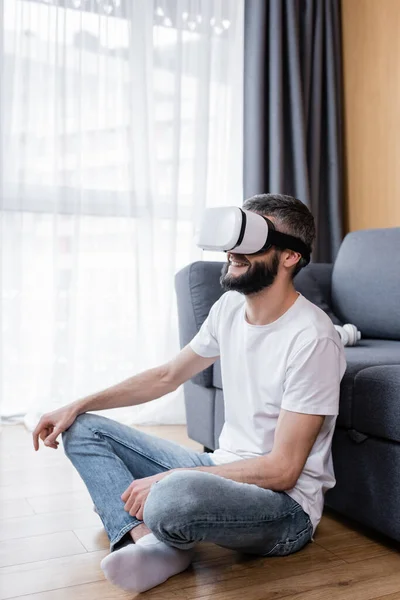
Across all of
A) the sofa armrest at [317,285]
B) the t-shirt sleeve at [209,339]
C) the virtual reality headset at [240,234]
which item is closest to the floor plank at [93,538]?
the t-shirt sleeve at [209,339]

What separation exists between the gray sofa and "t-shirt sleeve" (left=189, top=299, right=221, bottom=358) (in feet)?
1.14

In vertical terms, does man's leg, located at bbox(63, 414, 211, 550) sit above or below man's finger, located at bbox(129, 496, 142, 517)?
above

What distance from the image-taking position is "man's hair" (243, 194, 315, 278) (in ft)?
5.41

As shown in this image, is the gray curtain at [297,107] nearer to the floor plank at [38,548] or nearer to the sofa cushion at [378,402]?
the sofa cushion at [378,402]

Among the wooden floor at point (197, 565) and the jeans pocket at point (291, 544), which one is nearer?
the wooden floor at point (197, 565)

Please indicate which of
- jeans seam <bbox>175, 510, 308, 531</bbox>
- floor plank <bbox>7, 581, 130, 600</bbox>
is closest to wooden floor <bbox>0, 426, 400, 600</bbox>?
floor plank <bbox>7, 581, 130, 600</bbox>

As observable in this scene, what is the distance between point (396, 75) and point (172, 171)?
110cm

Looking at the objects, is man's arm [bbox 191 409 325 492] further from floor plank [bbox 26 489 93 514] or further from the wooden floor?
floor plank [bbox 26 489 93 514]

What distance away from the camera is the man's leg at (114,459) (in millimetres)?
1561

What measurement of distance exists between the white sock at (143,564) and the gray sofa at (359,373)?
1.63ft

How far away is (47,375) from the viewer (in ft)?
10.2

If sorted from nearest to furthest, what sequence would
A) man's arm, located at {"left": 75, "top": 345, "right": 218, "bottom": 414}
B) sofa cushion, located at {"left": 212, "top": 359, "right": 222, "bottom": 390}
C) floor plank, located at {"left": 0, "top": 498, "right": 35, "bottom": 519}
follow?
1. man's arm, located at {"left": 75, "top": 345, "right": 218, "bottom": 414}
2. floor plank, located at {"left": 0, "top": 498, "right": 35, "bottom": 519}
3. sofa cushion, located at {"left": 212, "top": 359, "right": 222, "bottom": 390}

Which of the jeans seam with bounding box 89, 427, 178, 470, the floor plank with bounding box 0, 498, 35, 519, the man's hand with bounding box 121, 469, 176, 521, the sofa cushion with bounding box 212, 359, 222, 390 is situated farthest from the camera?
the sofa cushion with bounding box 212, 359, 222, 390

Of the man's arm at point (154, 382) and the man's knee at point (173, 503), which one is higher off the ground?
the man's arm at point (154, 382)
